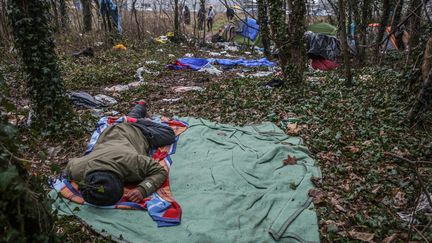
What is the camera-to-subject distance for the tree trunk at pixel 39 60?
4906mm

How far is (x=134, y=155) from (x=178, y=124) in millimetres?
2003

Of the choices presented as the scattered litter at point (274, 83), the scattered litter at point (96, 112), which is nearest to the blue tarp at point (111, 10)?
the scattered litter at point (96, 112)

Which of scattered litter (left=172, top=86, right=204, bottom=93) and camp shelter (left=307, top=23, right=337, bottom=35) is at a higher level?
camp shelter (left=307, top=23, right=337, bottom=35)

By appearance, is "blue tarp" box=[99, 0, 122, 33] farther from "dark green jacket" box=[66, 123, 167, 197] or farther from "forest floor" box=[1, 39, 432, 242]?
"dark green jacket" box=[66, 123, 167, 197]

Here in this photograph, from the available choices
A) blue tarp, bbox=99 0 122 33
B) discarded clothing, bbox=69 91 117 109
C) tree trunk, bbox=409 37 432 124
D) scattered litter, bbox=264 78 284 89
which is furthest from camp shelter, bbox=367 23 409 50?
blue tarp, bbox=99 0 122 33

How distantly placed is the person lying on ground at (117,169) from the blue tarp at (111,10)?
1024 centimetres

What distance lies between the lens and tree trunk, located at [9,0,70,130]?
491 cm

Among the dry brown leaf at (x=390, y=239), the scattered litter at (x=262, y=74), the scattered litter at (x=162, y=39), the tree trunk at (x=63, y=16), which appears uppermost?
the tree trunk at (x=63, y=16)

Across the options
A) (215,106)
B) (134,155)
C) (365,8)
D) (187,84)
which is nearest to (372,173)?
(134,155)

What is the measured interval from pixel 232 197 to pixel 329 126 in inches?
87.5

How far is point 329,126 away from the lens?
5.14 meters

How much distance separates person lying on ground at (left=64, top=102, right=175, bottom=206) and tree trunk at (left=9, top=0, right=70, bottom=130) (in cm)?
129

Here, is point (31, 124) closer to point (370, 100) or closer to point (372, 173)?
point (372, 173)

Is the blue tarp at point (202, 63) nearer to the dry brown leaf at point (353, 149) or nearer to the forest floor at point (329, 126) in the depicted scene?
the forest floor at point (329, 126)
